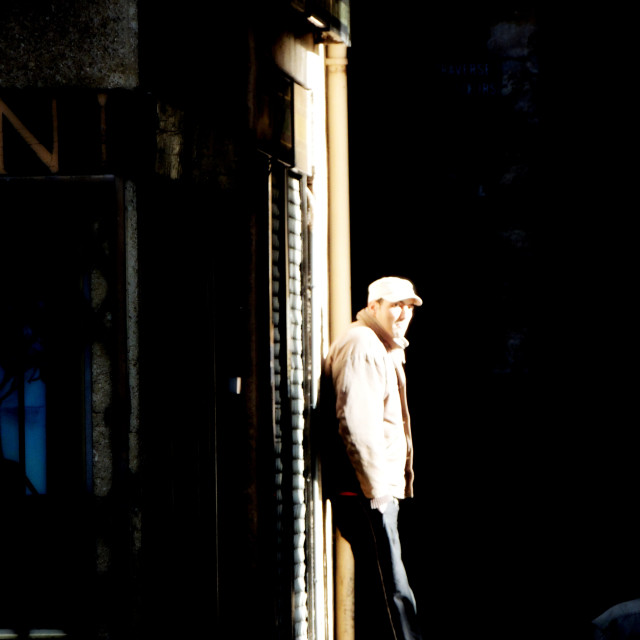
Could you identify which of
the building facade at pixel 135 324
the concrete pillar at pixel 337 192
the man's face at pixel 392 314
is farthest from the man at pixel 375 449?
the building facade at pixel 135 324

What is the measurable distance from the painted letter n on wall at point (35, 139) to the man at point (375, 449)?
2.08m

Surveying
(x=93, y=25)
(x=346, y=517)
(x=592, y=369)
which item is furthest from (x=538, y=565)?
(x=93, y=25)

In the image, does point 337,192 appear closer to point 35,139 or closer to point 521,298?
point 521,298

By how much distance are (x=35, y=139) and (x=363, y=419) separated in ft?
7.78

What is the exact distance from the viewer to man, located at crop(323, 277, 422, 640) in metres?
6.57

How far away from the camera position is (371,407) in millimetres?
6590

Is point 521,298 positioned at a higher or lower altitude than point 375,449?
higher

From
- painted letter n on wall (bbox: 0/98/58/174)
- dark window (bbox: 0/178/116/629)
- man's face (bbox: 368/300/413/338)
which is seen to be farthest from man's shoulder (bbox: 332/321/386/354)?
painted letter n on wall (bbox: 0/98/58/174)

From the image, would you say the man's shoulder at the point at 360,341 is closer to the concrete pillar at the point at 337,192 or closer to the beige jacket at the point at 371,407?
the beige jacket at the point at 371,407

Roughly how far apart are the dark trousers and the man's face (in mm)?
1040

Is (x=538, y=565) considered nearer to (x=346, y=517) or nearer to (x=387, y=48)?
(x=346, y=517)

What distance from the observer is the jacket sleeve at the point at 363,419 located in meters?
6.54

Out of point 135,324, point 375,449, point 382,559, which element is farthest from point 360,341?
point 135,324

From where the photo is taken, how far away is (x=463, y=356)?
8.97 m
